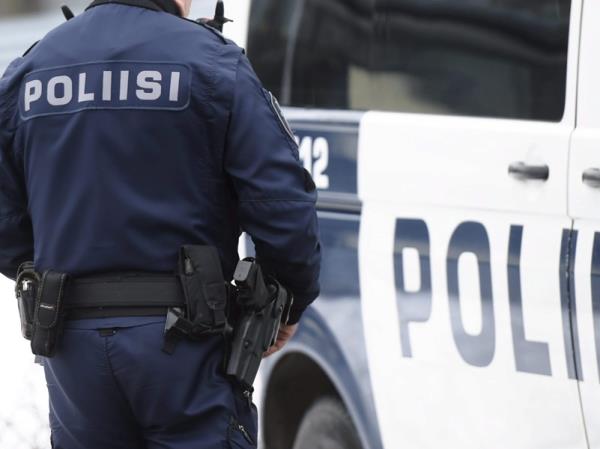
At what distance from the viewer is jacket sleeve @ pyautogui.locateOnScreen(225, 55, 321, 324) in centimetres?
277

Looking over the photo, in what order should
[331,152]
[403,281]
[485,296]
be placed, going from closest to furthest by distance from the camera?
[485,296] < [403,281] < [331,152]

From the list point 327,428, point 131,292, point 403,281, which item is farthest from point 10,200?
point 327,428

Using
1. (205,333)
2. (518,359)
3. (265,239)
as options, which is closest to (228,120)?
(265,239)

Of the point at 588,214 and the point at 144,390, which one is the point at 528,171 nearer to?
the point at 588,214

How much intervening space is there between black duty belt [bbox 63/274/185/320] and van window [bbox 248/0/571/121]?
0.97 meters

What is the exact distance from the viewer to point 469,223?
3.34 m

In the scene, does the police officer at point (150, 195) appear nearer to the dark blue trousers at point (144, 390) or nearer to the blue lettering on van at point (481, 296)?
the dark blue trousers at point (144, 390)

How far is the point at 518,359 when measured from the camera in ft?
10.6

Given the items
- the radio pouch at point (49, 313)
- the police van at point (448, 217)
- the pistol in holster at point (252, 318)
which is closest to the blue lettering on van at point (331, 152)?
the police van at point (448, 217)

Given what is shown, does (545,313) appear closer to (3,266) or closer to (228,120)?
(228,120)

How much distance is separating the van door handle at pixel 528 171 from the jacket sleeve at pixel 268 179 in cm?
58

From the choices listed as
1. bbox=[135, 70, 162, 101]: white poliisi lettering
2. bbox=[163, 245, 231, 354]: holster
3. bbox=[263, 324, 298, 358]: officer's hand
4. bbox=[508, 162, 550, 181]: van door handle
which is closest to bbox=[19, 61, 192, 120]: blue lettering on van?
bbox=[135, 70, 162, 101]: white poliisi lettering

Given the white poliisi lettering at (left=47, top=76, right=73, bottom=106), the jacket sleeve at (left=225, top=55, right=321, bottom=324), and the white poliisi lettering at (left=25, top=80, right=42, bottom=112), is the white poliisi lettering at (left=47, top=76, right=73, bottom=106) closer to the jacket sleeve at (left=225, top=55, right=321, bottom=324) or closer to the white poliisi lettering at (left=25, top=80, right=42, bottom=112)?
the white poliisi lettering at (left=25, top=80, right=42, bottom=112)

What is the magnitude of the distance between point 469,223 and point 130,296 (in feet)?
3.06
